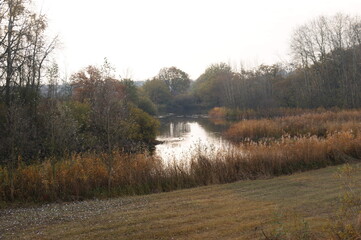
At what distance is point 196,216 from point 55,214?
2.78 meters

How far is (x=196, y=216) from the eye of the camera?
5.36 metres

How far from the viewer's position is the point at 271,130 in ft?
74.7

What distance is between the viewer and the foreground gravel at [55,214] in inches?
213

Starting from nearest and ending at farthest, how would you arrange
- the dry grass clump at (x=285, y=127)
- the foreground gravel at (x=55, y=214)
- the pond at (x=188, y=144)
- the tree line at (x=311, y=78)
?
the foreground gravel at (x=55, y=214), the pond at (x=188, y=144), the dry grass clump at (x=285, y=127), the tree line at (x=311, y=78)

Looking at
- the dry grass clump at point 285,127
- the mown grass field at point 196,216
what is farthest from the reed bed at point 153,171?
the dry grass clump at point 285,127

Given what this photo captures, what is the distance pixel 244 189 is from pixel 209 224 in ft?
9.41

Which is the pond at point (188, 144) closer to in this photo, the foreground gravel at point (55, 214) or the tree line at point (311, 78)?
the foreground gravel at point (55, 214)

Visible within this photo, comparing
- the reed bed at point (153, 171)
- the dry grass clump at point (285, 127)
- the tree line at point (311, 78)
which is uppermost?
the tree line at point (311, 78)

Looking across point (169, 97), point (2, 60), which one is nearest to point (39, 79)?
point (2, 60)

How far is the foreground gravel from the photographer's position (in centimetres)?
540

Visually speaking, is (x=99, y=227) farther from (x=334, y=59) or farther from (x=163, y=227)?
(x=334, y=59)

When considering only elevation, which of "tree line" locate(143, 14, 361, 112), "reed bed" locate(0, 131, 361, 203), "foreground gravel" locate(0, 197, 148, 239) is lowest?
"foreground gravel" locate(0, 197, 148, 239)

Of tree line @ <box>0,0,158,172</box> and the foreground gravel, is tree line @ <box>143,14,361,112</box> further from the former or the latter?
the foreground gravel

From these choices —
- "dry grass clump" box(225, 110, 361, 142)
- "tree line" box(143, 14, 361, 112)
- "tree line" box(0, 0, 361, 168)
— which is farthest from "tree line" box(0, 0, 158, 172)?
"tree line" box(143, 14, 361, 112)
